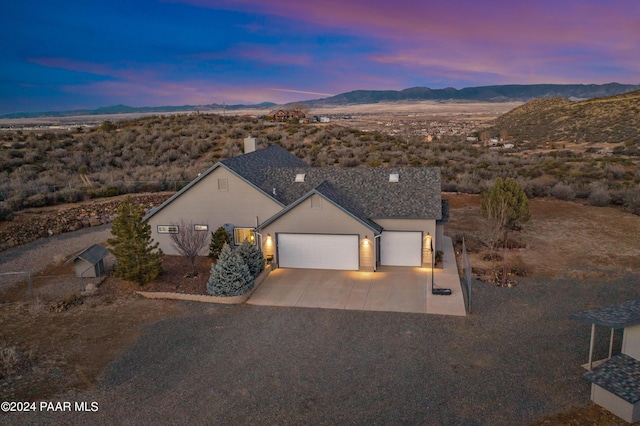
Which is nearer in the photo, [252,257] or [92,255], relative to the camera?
[252,257]

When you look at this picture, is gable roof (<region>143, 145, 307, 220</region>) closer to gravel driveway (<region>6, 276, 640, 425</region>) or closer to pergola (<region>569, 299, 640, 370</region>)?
gravel driveway (<region>6, 276, 640, 425</region>)

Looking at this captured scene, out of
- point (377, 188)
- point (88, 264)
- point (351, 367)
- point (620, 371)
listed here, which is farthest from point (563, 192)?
point (88, 264)

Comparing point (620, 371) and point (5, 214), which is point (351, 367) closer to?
point (620, 371)

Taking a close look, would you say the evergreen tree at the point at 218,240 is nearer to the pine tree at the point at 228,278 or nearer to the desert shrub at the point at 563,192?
the pine tree at the point at 228,278

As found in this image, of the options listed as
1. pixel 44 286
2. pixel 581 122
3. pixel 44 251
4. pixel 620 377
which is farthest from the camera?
pixel 581 122

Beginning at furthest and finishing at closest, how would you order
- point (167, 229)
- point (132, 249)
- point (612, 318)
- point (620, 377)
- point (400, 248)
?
point (167, 229)
point (400, 248)
point (132, 249)
point (612, 318)
point (620, 377)

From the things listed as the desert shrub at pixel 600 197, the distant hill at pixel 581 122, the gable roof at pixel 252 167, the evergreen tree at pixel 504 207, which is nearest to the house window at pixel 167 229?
the gable roof at pixel 252 167

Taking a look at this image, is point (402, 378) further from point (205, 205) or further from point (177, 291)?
point (205, 205)
